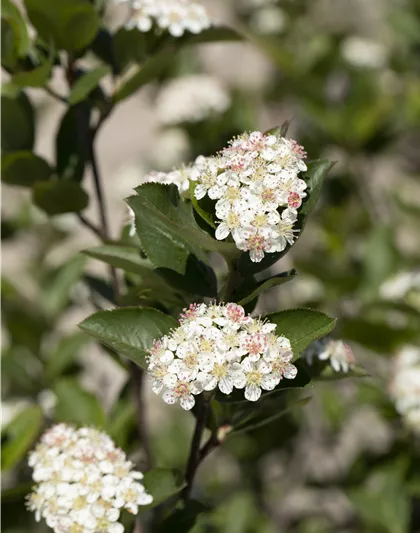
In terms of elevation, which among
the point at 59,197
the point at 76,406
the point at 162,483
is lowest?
the point at 76,406

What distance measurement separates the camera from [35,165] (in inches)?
50.7

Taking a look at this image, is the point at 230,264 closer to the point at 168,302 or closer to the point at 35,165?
the point at 168,302

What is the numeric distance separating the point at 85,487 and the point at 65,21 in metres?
0.65

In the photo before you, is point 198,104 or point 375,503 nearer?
point 375,503

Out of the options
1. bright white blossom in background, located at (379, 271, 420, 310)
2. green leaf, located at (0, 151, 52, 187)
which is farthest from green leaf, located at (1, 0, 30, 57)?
bright white blossom in background, located at (379, 271, 420, 310)

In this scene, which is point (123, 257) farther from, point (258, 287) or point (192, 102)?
point (192, 102)

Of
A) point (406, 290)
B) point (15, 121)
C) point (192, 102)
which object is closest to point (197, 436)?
point (15, 121)

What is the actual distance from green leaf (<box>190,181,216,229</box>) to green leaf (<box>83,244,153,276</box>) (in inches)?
5.7

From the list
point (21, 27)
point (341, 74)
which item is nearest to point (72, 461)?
point (21, 27)

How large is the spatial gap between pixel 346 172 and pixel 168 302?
162 cm

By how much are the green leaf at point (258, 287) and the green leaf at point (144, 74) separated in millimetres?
463

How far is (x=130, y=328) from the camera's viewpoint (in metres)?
0.96

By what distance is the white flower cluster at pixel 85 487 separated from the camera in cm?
95

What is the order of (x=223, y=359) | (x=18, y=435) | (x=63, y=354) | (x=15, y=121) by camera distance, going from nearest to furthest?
(x=223, y=359)
(x=15, y=121)
(x=18, y=435)
(x=63, y=354)
